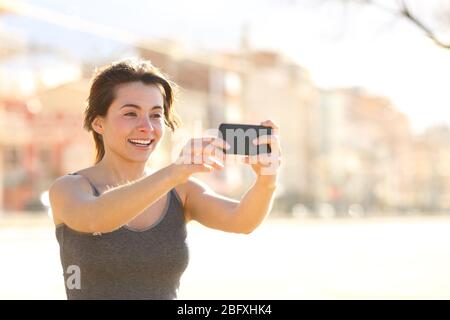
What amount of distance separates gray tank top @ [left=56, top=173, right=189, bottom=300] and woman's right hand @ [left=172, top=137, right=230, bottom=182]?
38 cm

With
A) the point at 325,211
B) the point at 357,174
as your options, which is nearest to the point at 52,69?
the point at 325,211

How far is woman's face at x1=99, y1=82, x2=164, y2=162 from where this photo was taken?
109 inches

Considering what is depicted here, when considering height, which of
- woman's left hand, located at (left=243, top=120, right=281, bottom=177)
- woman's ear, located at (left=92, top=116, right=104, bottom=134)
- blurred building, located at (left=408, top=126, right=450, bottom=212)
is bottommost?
woman's left hand, located at (left=243, top=120, right=281, bottom=177)

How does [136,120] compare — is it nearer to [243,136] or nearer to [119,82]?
[119,82]

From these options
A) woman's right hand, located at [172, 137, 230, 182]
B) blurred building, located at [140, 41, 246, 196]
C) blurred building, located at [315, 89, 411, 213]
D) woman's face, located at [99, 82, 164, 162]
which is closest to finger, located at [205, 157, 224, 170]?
woman's right hand, located at [172, 137, 230, 182]

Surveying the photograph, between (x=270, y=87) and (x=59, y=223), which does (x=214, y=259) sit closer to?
(x=59, y=223)

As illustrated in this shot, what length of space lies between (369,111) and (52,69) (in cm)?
5834

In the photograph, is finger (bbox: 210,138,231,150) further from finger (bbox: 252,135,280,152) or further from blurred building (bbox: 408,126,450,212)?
blurred building (bbox: 408,126,450,212)

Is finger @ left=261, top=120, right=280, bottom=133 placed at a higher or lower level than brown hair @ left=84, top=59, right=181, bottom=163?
lower

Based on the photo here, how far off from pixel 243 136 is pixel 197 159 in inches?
12.0

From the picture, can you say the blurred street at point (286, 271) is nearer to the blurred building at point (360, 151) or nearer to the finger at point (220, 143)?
the finger at point (220, 143)

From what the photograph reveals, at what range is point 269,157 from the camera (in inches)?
107

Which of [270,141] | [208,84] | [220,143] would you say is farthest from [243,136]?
[208,84]

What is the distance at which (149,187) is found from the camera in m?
2.45
